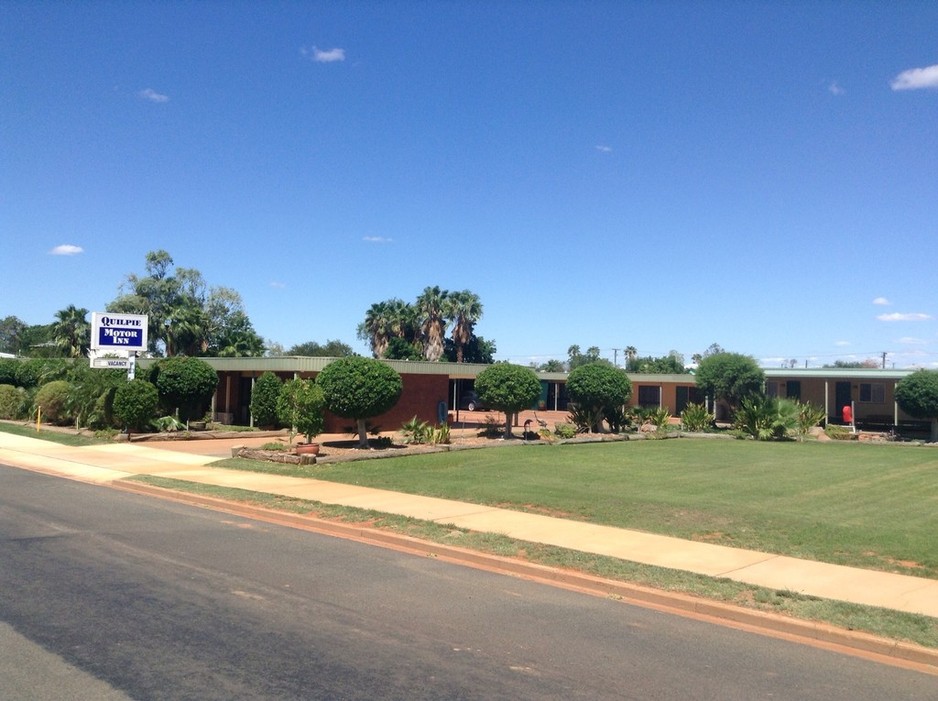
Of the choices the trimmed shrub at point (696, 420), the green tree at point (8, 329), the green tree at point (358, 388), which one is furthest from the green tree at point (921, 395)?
the green tree at point (8, 329)

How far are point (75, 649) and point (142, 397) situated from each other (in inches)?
898

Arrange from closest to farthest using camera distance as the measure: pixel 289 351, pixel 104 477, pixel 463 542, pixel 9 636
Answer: pixel 9 636 < pixel 463 542 < pixel 104 477 < pixel 289 351

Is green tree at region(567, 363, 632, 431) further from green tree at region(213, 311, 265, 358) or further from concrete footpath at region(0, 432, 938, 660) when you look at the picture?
green tree at region(213, 311, 265, 358)

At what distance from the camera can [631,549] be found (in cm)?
1070

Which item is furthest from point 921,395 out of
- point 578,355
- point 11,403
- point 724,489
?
point 578,355

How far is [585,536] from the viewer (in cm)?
1153

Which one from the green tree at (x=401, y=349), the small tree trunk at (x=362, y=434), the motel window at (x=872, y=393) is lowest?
the small tree trunk at (x=362, y=434)

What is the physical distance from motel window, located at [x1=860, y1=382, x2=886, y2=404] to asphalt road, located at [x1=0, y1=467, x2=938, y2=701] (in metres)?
37.6

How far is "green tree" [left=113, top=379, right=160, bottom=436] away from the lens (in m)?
27.4

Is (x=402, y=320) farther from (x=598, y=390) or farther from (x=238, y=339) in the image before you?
(x=598, y=390)

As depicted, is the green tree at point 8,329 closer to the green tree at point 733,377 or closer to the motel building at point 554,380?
the motel building at point 554,380

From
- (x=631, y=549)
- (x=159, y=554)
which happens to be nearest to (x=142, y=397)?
(x=159, y=554)

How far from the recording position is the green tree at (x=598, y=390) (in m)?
29.3

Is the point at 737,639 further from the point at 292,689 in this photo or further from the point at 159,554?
the point at 159,554
